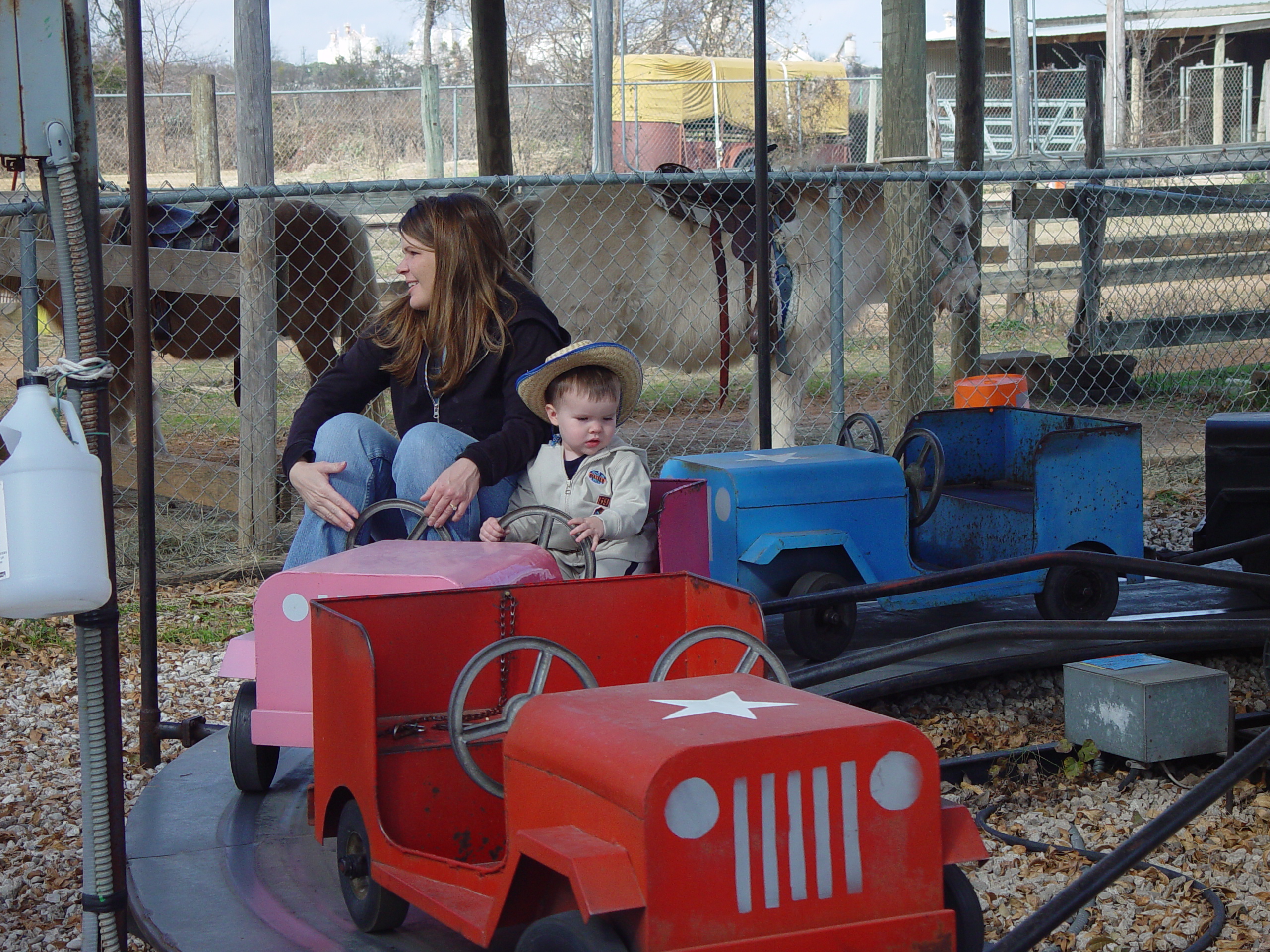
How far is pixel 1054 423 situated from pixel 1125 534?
514 millimetres

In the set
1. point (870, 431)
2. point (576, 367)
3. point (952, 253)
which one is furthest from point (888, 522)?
point (952, 253)

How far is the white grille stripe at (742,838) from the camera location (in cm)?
142

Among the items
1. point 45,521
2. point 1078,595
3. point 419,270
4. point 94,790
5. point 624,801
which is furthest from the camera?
point 1078,595

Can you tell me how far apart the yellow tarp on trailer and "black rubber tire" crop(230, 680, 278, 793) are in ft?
60.9

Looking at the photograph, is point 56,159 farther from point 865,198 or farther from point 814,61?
point 814,61

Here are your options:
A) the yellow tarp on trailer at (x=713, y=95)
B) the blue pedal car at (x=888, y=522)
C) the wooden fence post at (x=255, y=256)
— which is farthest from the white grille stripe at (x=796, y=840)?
the yellow tarp on trailer at (x=713, y=95)

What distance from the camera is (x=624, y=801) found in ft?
4.60

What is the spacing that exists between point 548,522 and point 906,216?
3325mm

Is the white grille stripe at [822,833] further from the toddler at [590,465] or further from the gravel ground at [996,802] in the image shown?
the toddler at [590,465]

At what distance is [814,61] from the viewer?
24828mm

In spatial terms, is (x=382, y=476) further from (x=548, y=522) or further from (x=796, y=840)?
(x=796, y=840)

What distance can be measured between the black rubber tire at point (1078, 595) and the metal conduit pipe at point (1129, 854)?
1.64 m

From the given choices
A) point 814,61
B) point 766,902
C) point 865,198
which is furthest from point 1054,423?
point 814,61

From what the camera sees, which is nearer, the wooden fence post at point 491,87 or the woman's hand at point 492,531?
the woman's hand at point 492,531
